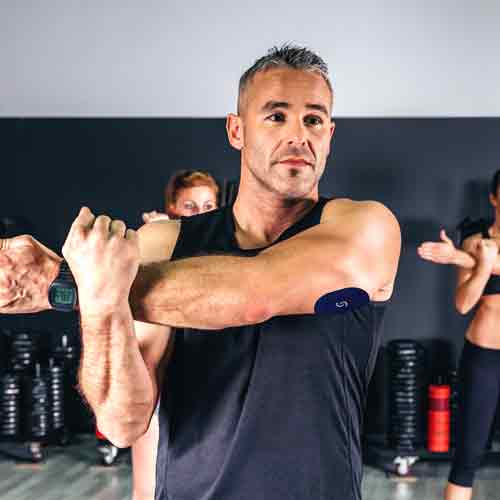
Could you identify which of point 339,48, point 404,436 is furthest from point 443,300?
point 339,48

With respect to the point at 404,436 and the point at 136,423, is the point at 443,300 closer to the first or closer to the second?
the point at 404,436

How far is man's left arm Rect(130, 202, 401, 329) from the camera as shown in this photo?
→ 3.78 ft

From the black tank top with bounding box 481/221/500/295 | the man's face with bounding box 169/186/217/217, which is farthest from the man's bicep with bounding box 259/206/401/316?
the black tank top with bounding box 481/221/500/295

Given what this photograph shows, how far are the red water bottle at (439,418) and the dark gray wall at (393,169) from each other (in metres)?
0.49

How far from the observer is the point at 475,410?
337 centimetres

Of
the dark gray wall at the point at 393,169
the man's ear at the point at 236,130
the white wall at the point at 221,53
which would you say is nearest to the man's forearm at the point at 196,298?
the man's ear at the point at 236,130

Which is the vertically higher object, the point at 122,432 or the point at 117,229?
the point at 117,229

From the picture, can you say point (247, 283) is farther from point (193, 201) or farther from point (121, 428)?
point (193, 201)

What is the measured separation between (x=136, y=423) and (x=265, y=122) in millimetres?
598

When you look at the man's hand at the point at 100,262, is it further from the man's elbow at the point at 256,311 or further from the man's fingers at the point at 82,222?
the man's elbow at the point at 256,311

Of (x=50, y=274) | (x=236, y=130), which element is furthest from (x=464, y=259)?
(x=50, y=274)

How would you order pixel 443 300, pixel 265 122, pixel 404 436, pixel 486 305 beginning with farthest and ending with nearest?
1. pixel 443 300
2. pixel 404 436
3. pixel 486 305
4. pixel 265 122

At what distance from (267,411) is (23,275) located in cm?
46

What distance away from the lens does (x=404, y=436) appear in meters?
4.49
